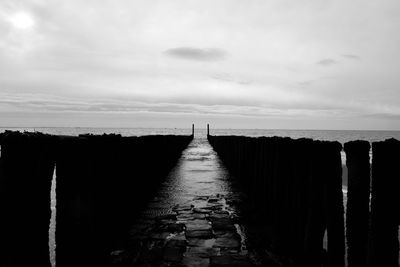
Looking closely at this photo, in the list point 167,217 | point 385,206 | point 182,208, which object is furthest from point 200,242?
point 385,206

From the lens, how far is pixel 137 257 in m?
3.94

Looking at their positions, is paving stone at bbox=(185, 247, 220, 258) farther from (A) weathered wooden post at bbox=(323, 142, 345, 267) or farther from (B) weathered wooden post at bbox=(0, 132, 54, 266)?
(B) weathered wooden post at bbox=(0, 132, 54, 266)

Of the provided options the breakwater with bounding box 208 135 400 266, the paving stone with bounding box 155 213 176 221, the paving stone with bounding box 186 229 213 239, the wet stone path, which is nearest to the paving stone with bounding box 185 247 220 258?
the wet stone path

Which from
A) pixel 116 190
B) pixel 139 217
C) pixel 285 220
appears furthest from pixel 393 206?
pixel 139 217

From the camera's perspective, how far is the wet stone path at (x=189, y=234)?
3.90m

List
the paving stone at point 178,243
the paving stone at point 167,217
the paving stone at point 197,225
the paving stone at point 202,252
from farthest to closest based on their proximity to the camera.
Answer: the paving stone at point 167,217 → the paving stone at point 197,225 → the paving stone at point 178,243 → the paving stone at point 202,252

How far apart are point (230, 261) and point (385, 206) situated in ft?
6.02

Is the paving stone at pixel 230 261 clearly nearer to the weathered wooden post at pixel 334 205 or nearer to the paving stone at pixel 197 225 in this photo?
the weathered wooden post at pixel 334 205

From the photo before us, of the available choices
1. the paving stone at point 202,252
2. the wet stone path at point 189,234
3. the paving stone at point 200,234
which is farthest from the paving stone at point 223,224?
the paving stone at point 202,252

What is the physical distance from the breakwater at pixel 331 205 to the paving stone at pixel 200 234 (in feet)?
2.46

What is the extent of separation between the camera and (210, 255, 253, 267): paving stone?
3.74m

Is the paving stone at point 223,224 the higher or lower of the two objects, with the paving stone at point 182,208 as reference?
higher

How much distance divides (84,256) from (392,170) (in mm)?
2775

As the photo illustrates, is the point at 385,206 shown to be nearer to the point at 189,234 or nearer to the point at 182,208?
the point at 189,234
